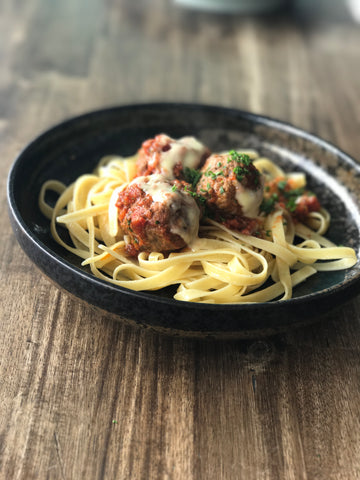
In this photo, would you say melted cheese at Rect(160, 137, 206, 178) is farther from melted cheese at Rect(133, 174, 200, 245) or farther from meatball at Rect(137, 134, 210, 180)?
melted cheese at Rect(133, 174, 200, 245)

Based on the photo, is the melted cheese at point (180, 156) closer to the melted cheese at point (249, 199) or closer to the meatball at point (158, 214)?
the meatball at point (158, 214)

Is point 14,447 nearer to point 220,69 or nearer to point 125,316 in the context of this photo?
point 125,316

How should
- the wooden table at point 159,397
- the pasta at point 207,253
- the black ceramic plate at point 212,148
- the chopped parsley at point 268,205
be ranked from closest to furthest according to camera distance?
1. the wooden table at point 159,397
2. the black ceramic plate at point 212,148
3. the pasta at point 207,253
4. the chopped parsley at point 268,205

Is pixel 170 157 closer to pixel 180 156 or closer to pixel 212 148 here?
pixel 180 156

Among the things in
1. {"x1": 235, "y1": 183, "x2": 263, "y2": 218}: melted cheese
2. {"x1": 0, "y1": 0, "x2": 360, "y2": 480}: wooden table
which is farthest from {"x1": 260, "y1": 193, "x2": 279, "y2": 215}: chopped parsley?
{"x1": 0, "y1": 0, "x2": 360, "y2": 480}: wooden table

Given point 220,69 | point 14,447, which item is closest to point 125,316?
point 14,447

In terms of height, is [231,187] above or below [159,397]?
above

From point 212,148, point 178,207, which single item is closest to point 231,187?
point 178,207

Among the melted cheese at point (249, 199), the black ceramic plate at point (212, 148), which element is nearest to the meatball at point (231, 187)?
the melted cheese at point (249, 199)
